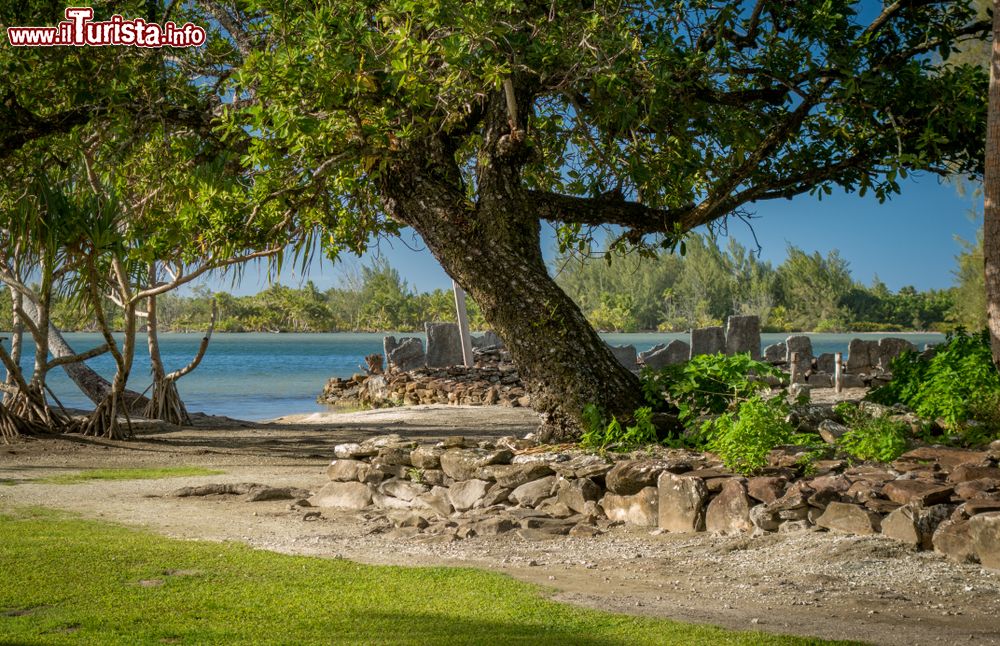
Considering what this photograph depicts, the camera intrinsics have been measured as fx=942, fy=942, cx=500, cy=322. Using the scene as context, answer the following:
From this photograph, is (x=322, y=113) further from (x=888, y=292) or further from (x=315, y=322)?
(x=315, y=322)

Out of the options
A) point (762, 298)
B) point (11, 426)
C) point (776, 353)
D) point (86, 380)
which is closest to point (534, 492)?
point (11, 426)

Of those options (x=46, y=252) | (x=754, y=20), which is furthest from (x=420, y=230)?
(x=46, y=252)

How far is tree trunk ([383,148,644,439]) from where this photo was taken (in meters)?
7.65

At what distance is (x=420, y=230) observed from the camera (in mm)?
8070

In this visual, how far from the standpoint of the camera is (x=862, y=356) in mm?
20484

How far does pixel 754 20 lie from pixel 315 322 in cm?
10567

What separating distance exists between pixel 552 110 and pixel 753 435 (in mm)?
4426

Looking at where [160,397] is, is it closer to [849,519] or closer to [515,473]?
[515,473]

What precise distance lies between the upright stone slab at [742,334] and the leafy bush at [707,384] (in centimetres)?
1530

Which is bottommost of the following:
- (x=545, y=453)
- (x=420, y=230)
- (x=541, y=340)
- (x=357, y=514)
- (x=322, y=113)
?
(x=357, y=514)

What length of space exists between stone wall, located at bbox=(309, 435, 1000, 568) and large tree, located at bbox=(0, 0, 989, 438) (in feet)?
2.40

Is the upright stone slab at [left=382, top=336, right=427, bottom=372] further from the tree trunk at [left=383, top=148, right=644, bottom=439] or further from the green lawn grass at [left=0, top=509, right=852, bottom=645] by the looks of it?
the green lawn grass at [left=0, top=509, right=852, bottom=645]

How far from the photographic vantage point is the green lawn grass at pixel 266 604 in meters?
4.09

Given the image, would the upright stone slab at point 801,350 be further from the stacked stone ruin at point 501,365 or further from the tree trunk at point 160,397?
the tree trunk at point 160,397
